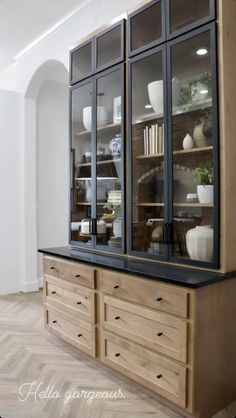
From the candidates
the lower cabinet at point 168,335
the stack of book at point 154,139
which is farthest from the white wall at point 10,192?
the stack of book at point 154,139

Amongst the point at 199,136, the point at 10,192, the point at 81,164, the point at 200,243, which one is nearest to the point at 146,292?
the point at 200,243

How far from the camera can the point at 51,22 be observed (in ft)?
11.8

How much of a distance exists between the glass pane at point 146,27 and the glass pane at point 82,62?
51 cm

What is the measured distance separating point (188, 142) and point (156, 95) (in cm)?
46

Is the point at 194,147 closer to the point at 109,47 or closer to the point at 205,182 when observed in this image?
the point at 205,182

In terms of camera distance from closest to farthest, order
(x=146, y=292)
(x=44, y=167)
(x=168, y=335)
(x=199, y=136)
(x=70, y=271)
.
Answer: (x=168, y=335)
(x=146, y=292)
(x=199, y=136)
(x=70, y=271)
(x=44, y=167)

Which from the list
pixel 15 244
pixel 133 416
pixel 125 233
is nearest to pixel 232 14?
pixel 125 233

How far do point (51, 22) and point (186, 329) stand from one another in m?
3.29

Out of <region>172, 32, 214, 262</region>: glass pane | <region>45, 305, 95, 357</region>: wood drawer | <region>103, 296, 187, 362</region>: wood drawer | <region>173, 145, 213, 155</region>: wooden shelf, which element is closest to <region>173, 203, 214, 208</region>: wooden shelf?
<region>172, 32, 214, 262</region>: glass pane

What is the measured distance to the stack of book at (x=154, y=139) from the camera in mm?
2389

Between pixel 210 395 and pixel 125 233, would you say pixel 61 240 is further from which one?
pixel 210 395

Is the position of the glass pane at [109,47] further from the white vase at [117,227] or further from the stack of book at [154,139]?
the white vase at [117,227]

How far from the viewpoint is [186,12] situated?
7.20 ft

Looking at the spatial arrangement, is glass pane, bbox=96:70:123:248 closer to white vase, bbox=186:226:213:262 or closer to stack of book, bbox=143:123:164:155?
stack of book, bbox=143:123:164:155
